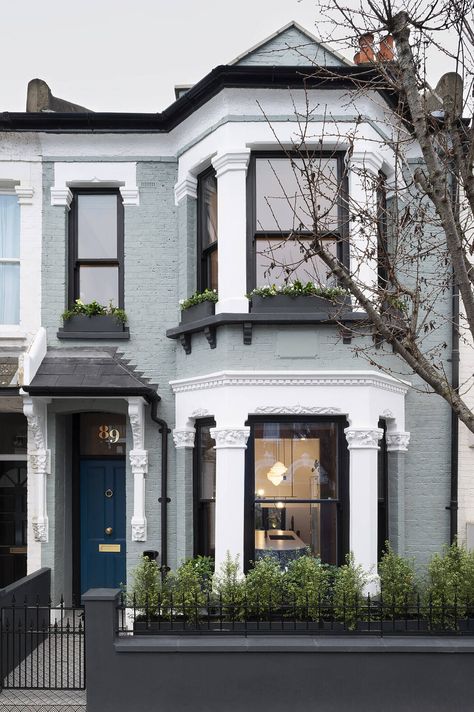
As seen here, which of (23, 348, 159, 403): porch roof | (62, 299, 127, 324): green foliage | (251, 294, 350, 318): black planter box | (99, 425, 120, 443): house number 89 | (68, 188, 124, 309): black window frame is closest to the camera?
(251, 294, 350, 318): black planter box

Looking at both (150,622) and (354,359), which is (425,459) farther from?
(150,622)

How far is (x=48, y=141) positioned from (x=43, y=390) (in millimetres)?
3776

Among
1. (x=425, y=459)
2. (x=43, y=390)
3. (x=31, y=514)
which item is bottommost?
(x=31, y=514)

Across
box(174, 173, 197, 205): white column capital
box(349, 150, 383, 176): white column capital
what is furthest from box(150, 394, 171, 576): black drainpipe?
box(349, 150, 383, 176): white column capital

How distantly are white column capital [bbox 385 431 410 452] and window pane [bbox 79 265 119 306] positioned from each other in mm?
4467

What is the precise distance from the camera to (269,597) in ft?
21.1

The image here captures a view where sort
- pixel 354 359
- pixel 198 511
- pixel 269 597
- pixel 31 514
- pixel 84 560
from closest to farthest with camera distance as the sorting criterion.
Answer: pixel 269 597 < pixel 354 359 < pixel 198 511 < pixel 31 514 < pixel 84 560

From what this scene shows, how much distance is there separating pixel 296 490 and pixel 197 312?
103 inches

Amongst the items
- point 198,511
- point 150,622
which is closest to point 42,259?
point 198,511

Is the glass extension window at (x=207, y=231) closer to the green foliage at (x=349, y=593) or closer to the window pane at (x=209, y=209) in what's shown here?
the window pane at (x=209, y=209)

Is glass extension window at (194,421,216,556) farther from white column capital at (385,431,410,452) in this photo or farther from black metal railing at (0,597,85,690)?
white column capital at (385,431,410,452)

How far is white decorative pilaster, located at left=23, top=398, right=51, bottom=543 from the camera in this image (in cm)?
853

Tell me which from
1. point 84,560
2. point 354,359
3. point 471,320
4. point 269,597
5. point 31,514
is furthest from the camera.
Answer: point 84,560

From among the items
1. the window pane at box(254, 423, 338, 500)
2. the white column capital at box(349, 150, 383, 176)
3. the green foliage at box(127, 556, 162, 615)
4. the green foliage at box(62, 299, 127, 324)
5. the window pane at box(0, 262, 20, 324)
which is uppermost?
the white column capital at box(349, 150, 383, 176)
